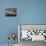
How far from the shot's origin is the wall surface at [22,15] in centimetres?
327

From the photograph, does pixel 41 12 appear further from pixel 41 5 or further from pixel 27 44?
pixel 27 44

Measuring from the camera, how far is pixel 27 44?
3.05 meters

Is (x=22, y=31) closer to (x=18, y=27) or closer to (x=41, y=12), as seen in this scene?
(x=18, y=27)

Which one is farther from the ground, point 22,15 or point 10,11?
point 10,11

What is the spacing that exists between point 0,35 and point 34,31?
2.93 feet

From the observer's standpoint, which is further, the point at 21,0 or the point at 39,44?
the point at 21,0

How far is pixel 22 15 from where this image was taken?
10.8ft

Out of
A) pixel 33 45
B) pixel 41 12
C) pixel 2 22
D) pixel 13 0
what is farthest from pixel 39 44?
pixel 13 0

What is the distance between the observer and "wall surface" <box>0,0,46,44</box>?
3.27m

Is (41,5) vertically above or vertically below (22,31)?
above

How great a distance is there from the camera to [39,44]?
3.02 metres

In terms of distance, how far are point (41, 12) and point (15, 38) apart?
3.13 feet

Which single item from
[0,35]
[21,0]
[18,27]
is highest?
[21,0]

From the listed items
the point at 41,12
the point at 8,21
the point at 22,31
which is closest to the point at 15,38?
the point at 22,31
